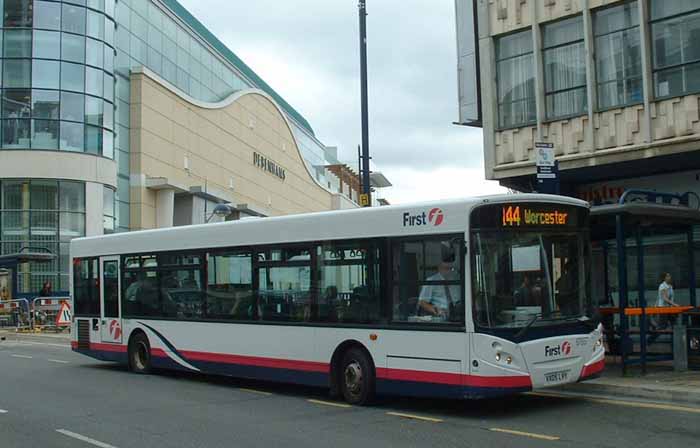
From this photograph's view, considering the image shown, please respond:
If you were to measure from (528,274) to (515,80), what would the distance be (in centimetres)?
1062

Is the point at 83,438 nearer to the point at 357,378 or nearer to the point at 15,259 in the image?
the point at 357,378

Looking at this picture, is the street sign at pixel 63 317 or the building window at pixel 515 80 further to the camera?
the street sign at pixel 63 317

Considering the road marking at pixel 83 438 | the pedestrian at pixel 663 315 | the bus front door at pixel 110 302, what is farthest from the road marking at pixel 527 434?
the bus front door at pixel 110 302

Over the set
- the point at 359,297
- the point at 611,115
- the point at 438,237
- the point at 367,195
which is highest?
the point at 611,115

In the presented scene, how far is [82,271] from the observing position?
17.3 meters

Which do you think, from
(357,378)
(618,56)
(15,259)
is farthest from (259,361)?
(15,259)

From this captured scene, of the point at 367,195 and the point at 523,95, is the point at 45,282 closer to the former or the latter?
the point at 367,195

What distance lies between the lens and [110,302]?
54.3 ft

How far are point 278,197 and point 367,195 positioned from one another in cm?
4768

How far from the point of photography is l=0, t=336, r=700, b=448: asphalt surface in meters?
8.66

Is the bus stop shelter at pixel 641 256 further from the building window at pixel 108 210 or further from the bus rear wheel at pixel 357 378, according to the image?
the building window at pixel 108 210

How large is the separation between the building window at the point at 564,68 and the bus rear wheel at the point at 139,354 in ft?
34.4

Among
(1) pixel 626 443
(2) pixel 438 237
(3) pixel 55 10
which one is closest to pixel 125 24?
(3) pixel 55 10

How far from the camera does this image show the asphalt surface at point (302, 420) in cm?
866
